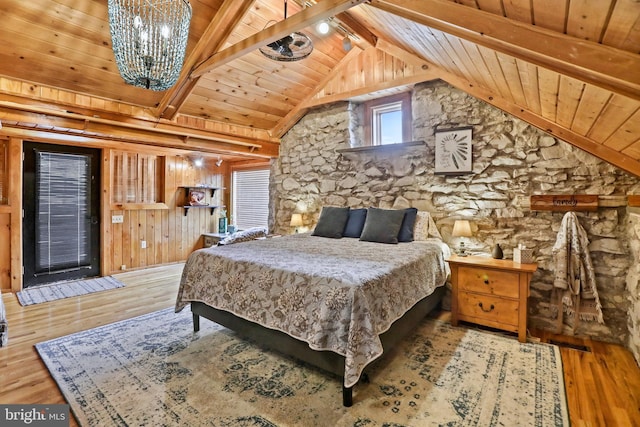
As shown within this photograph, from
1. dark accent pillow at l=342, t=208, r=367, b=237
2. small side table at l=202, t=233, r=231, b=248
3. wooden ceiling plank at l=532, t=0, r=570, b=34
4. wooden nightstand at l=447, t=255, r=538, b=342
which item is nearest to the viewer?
wooden ceiling plank at l=532, t=0, r=570, b=34

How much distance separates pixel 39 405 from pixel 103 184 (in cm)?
389

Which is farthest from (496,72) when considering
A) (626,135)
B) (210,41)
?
(210,41)

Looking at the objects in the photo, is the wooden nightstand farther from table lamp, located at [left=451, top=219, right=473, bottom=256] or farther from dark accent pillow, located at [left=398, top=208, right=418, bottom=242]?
dark accent pillow, located at [left=398, top=208, right=418, bottom=242]

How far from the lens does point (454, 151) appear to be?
3482 millimetres

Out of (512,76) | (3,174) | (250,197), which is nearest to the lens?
(512,76)

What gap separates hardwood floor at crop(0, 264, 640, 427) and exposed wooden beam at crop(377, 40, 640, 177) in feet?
4.94

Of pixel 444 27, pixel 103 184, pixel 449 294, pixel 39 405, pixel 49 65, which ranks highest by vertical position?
pixel 49 65

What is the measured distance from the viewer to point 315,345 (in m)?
1.82

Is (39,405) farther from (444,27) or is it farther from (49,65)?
(444,27)

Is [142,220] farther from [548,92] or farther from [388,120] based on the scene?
[548,92]

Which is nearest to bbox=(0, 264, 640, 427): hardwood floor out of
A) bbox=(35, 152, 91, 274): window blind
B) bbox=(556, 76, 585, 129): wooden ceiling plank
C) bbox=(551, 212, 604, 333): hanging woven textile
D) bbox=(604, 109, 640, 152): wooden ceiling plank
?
bbox=(551, 212, 604, 333): hanging woven textile

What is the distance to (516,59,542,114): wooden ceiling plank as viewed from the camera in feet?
6.07

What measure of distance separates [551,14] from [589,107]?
104cm

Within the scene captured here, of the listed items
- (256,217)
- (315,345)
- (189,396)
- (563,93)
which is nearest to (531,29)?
(563,93)
